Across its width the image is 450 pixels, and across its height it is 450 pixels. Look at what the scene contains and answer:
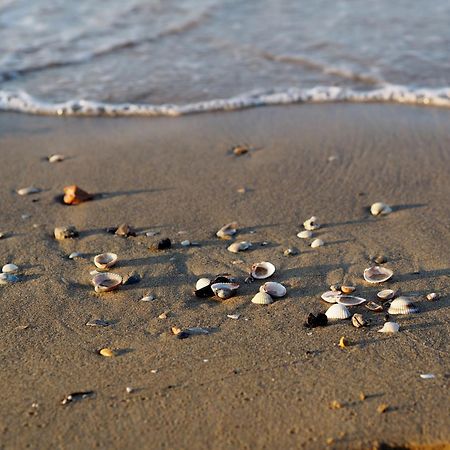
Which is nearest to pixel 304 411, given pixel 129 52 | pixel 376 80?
pixel 376 80

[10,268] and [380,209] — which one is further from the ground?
[10,268]

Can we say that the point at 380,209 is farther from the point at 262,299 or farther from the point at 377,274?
the point at 262,299

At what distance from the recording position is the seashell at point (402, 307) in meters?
3.34

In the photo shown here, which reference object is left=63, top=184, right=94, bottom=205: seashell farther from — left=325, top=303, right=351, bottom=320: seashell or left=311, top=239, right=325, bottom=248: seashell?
left=325, top=303, right=351, bottom=320: seashell

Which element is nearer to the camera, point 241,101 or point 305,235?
point 305,235

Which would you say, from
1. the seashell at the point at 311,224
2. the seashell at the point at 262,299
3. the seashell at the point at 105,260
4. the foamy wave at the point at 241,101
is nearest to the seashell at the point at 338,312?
the seashell at the point at 262,299

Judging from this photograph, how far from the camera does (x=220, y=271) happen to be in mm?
3801

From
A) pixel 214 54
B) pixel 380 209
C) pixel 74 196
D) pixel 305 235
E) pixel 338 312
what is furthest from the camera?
pixel 214 54

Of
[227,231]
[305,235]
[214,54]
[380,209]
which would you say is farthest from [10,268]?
[214,54]

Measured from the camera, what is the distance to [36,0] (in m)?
9.63

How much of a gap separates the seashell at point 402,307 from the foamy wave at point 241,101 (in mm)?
3338

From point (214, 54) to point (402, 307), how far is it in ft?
16.4

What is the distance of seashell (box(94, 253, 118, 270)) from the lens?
3.81 metres

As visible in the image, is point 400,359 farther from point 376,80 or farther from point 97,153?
point 376,80
